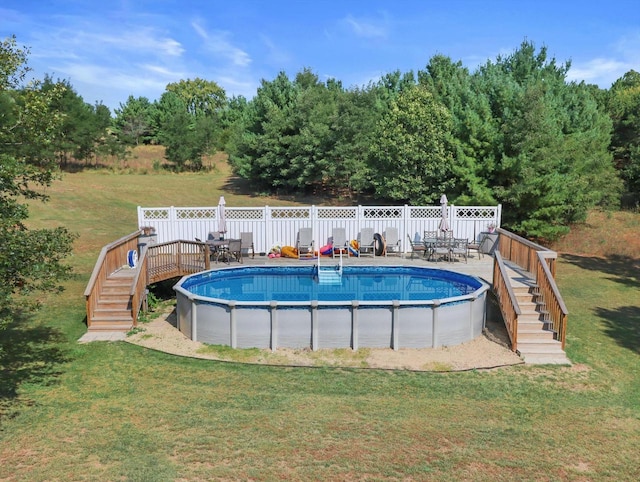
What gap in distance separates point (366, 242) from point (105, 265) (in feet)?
30.0

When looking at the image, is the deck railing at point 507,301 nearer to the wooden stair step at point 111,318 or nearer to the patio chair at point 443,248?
the patio chair at point 443,248

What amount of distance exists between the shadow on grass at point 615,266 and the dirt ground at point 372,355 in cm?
1004

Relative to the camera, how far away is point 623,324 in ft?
43.3

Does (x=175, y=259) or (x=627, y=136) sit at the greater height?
(x=627, y=136)

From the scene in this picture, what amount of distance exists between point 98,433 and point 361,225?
1371 cm

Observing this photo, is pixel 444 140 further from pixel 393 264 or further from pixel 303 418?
pixel 303 418

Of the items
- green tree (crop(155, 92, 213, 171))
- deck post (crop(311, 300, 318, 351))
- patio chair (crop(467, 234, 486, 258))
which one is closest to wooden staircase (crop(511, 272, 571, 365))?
deck post (crop(311, 300, 318, 351))

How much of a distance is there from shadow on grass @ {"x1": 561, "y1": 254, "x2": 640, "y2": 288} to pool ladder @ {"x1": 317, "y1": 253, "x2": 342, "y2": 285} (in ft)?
33.7

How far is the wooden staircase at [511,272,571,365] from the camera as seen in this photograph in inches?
417

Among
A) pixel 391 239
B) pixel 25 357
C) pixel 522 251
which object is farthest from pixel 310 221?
pixel 25 357

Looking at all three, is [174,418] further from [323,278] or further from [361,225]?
[361,225]

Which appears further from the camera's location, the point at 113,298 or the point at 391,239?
the point at 391,239

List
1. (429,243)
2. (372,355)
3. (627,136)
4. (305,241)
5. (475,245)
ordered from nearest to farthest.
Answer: (372,355) → (429,243) → (305,241) → (475,245) → (627,136)

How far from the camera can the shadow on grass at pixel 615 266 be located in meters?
18.9
